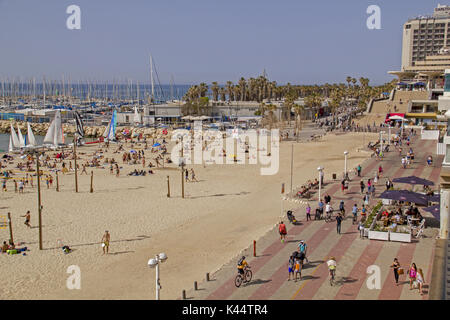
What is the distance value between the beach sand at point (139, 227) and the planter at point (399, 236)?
5.56 meters

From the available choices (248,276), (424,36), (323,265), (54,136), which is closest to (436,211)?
(323,265)

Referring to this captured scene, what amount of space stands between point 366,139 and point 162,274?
40.1m

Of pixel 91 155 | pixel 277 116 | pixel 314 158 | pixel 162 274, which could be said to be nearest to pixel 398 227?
pixel 162 274

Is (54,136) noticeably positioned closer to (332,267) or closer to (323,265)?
(323,265)

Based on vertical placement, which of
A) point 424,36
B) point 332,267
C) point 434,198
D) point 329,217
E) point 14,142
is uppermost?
point 424,36

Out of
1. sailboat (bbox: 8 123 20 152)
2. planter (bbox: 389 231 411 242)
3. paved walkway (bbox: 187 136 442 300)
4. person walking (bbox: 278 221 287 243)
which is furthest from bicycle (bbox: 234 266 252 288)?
sailboat (bbox: 8 123 20 152)

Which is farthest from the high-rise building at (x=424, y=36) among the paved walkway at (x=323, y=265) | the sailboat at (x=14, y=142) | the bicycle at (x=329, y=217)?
the paved walkway at (x=323, y=265)

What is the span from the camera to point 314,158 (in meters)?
40.8

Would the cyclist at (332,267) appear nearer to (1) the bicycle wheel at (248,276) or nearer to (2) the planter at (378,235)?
(1) the bicycle wheel at (248,276)

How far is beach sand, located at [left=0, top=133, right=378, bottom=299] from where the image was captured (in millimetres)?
15430

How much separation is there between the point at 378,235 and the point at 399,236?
773mm

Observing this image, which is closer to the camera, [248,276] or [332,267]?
[332,267]

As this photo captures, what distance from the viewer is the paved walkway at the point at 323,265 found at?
1311cm

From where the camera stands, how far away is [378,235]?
17.5 m
